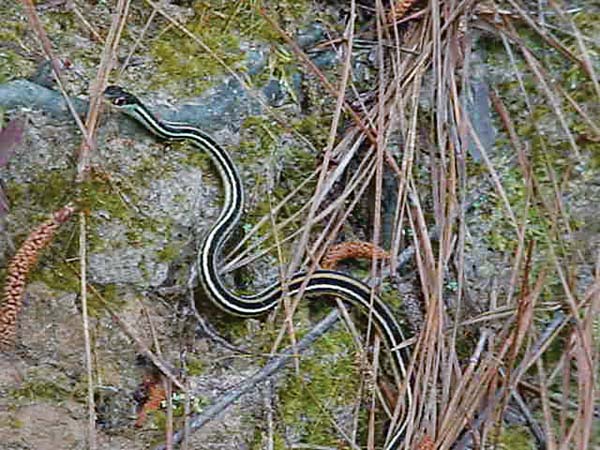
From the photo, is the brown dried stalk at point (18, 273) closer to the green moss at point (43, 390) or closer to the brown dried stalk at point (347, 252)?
the green moss at point (43, 390)

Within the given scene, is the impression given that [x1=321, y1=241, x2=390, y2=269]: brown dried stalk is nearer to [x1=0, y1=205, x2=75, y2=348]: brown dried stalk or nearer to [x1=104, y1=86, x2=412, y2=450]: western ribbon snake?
[x1=104, y1=86, x2=412, y2=450]: western ribbon snake

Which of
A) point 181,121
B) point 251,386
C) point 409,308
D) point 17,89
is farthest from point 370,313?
point 17,89

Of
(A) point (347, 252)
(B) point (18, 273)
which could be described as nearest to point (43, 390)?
(B) point (18, 273)

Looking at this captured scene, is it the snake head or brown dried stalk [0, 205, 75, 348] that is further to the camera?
the snake head

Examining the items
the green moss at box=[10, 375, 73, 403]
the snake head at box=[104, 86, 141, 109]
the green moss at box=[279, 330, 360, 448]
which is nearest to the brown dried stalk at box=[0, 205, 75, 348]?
the green moss at box=[10, 375, 73, 403]

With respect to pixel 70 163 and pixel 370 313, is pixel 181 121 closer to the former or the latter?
pixel 70 163

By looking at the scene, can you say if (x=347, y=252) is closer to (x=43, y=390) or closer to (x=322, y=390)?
(x=322, y=390)

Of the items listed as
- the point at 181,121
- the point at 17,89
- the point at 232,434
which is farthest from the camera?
the point at 181,121
